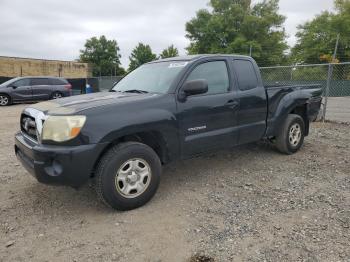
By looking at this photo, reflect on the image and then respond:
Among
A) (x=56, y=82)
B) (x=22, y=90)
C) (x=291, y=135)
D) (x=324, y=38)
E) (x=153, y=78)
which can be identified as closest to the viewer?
(x=153, y=78)

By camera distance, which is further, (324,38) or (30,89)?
(324,38)

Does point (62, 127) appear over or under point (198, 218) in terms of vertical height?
over

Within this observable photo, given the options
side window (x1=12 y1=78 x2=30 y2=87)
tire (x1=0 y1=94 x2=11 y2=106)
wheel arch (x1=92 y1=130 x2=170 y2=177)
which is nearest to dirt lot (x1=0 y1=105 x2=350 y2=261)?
wheel arch (x1=92 y1=130 x2=170 y2=177)

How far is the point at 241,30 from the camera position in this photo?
38.4 meters

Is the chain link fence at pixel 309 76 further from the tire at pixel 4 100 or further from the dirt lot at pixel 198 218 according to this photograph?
the tire at pixel 4 100

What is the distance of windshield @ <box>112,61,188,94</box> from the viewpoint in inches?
161

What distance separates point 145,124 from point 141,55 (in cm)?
5869

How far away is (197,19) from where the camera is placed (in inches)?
1618

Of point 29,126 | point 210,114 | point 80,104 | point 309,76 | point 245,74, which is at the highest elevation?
point 309,76

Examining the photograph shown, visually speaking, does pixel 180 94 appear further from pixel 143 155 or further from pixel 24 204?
pixel 24 204

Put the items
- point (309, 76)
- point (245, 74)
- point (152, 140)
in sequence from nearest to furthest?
1. point (152, 140)
2. point (245, 74)
3. point (309, 76)

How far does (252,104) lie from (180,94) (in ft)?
4.64

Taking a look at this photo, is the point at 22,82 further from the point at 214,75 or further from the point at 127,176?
the point at 127,176

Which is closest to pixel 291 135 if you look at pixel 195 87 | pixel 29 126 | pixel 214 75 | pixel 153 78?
pixel 214 75
